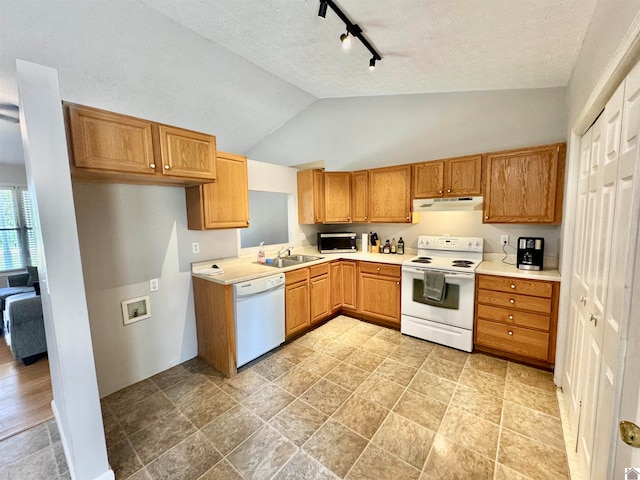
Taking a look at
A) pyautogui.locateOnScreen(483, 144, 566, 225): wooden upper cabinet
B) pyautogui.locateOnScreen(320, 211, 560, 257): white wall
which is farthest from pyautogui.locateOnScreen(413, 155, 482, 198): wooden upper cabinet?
pyautogui.locateOnScreen(320, 211, 560, 257): white wall

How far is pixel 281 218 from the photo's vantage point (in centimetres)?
455

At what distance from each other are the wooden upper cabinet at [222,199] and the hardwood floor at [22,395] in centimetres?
192

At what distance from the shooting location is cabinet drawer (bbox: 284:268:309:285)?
9.88 ft

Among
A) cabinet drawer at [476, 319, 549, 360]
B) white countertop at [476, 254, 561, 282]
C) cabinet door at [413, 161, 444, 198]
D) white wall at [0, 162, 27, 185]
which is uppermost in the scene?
white wall at [0, 162, 27, 185]

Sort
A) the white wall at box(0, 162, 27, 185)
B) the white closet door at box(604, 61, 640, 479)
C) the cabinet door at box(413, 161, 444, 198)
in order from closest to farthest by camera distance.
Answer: the white closet door at box(604, 61, 640, 479)
the cabinet door at box(413, 161, 444, 198)
the white wall at box(0, 162, 27, 185)

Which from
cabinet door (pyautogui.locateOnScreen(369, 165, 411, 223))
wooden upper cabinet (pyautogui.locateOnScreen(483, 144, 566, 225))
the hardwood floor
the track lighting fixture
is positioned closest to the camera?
the track lighting fixture

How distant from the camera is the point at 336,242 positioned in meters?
3.98

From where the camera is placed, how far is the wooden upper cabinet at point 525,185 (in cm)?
250

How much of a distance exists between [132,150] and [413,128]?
3.11 m

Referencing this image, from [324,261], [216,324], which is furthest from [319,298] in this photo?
[216,324]

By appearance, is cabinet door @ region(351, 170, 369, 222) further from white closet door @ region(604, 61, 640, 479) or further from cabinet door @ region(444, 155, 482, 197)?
white closet door @ region(604, 61, 640, 479)

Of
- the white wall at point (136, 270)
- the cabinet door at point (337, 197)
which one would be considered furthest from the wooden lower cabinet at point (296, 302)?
the cabinet door at point (337, 197)

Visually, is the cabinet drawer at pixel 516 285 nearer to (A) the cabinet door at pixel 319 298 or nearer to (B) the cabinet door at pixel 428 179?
(B) the cabinet door at pixel 428 179

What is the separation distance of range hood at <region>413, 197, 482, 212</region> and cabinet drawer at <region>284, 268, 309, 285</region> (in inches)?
63.9
